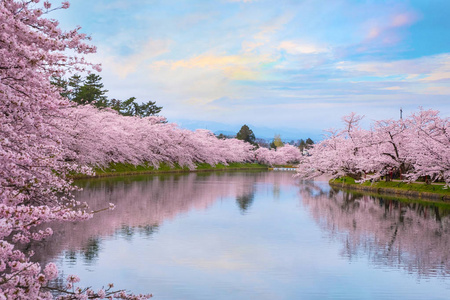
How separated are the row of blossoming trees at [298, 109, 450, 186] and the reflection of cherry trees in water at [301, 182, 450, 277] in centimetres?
396

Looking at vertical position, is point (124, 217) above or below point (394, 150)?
below

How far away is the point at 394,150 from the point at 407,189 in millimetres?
5207

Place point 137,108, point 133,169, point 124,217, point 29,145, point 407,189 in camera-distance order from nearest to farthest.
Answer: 1. point 29,145
2. point 124,217
3. point 407,189
4. point 133,169
5. point 137,108

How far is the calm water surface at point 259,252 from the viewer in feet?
34.4

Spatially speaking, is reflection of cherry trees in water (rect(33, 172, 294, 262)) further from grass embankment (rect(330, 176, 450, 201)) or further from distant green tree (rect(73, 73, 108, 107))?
distant green tree (rect(73, 73, 108, 107))

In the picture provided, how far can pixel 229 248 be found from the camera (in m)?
14.6

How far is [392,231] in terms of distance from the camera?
1819cm

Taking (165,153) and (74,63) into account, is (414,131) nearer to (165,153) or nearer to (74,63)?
(74,63)

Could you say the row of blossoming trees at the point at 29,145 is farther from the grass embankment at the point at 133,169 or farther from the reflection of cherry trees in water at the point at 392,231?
the grass embankment at the point at 133,169

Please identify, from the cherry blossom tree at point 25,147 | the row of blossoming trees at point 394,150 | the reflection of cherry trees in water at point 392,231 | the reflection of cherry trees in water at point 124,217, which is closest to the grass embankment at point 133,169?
the reflection of cherry trees in water at point 124,217

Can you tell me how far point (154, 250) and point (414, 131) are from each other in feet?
94.7

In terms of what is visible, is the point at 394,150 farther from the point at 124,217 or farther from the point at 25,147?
the point at 25,147

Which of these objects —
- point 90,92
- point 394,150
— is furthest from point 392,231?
point 90,92

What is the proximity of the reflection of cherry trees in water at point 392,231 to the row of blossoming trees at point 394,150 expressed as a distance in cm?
396
